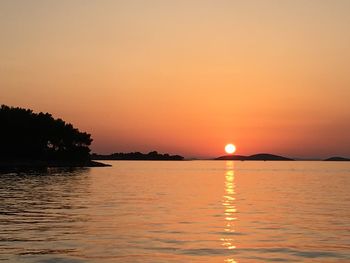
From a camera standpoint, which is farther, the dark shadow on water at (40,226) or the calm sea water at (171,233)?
the dark shadow on water at (40,226)

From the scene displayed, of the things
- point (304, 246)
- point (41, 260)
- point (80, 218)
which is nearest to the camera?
point (41, 260)

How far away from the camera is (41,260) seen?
2420 cm

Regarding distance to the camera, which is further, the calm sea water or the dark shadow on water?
the dark shadow on water

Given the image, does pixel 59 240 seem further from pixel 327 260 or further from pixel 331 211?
pixel 331 211

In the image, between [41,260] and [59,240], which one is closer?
[41,260]

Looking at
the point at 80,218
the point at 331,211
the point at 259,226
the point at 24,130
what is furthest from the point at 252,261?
the point at 24,130

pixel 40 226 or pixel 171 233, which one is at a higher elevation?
pixel 40 226

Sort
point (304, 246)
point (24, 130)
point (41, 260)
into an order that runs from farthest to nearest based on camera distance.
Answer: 1. point (24, 130)
2. point (304, 246)
3. point (41, 260)

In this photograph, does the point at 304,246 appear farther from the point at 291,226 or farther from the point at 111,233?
the point at 111,233

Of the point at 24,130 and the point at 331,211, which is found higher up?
the point at 24,130

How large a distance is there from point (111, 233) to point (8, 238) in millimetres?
6357

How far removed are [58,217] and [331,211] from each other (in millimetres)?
25929

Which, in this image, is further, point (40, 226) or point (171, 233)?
point (40, 226)

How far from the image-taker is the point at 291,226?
3841 cm
